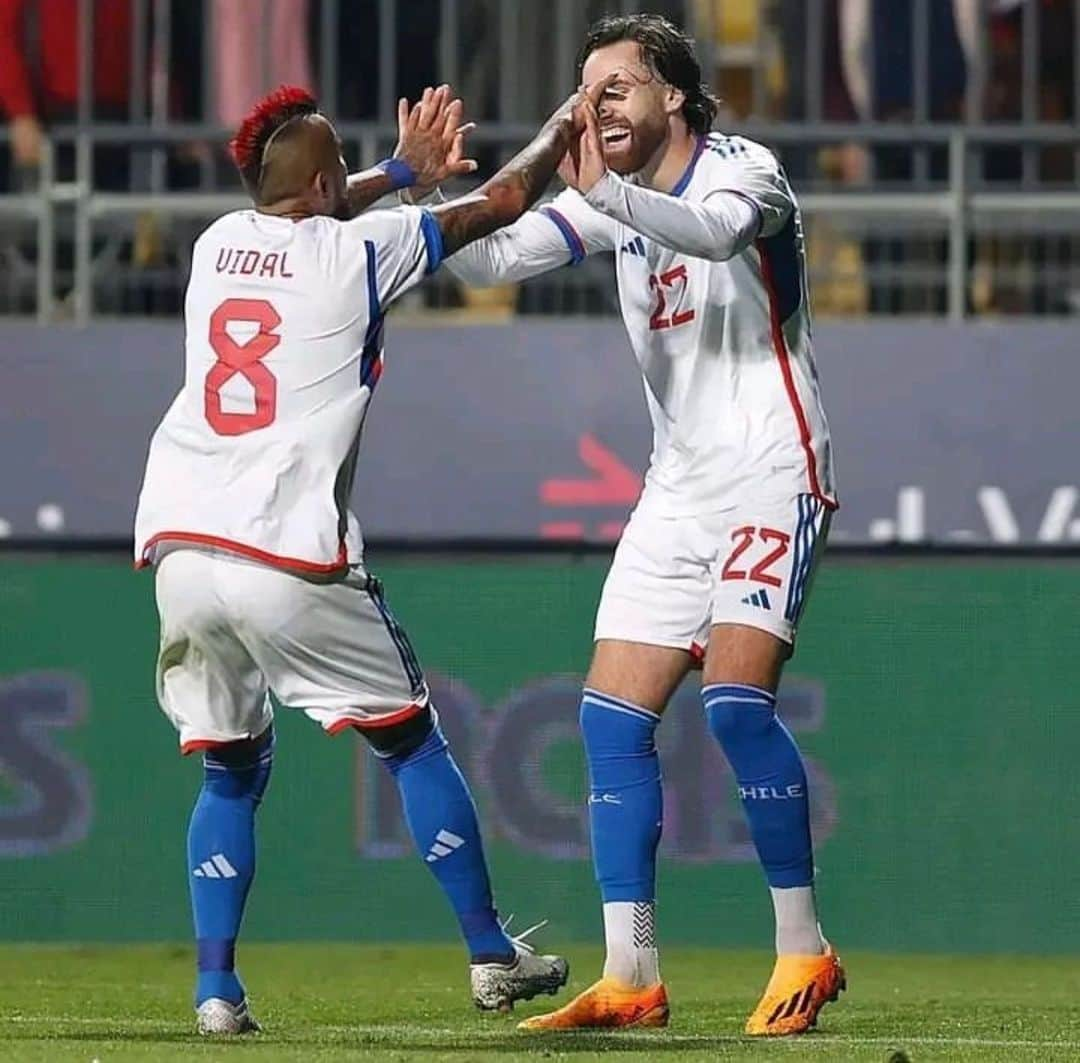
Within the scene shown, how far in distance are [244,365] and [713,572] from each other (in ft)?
3.87

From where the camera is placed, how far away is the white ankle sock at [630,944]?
7.48 metres

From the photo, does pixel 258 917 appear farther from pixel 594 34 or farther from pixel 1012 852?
pixel 594 34

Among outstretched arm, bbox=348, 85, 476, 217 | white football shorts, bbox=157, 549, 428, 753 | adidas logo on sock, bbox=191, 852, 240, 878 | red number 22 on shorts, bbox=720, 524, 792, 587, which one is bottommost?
adidas logo on sock, bbox=191, 852, 240, 878

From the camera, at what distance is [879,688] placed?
10703 mm

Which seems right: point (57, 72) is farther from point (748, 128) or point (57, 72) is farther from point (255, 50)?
point (748, 128)

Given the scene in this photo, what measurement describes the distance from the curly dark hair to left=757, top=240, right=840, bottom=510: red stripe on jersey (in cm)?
35

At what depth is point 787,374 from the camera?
760cm

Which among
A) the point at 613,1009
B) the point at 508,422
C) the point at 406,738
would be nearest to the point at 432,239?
the point at 406,738

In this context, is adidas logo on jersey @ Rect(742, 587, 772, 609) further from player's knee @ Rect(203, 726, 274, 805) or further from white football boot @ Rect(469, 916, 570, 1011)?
player's knee @ Rect(203, 726, 274, 805)

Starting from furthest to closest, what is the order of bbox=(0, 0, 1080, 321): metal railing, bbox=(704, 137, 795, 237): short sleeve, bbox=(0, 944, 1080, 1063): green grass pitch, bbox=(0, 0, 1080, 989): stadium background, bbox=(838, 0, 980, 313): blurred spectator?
bbox=(838, 0, 980, 313): blurred spectator → bbox=(0, 0, 1080, 321): metal railing → bbox=(0, 0, 1080, 989): stadium background → bbox=(704, 137, 795, 237): short sleeve → bbox=(0, 944, 1080, 1063): green grass pitch

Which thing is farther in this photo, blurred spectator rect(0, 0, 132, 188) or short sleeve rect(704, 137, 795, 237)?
blurred spectator rect(0, 0, 132, 188)

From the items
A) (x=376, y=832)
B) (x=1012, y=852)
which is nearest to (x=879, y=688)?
(x=1012, y=852)

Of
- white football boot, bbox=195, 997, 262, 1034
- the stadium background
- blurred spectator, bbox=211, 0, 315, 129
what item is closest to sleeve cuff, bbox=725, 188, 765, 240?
white football boot, bbox=195, 997, 262, 1034

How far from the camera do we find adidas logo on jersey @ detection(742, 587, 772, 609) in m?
7.46
